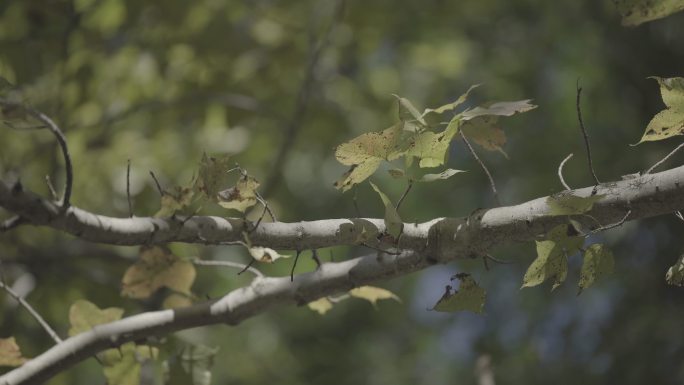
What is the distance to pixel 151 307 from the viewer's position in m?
1.63

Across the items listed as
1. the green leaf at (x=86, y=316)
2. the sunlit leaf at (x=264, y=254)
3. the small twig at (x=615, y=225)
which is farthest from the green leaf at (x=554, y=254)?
the green leaf at (x=86, y=316)

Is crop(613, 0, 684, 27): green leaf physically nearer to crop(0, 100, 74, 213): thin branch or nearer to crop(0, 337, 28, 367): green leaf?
crop(0, 100, 74, 213): thin branch

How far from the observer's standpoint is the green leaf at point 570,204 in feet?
2.17

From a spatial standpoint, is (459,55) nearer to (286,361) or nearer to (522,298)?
(522,298)

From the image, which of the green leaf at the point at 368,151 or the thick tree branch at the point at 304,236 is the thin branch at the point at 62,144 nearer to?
the thick tree branch at the point at 304,236

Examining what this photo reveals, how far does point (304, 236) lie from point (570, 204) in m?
0.26

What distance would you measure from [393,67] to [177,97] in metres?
0.83

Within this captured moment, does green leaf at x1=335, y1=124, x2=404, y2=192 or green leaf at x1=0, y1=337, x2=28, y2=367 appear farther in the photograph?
green leaf at x1=0, y1=337, x2=28, y2=367

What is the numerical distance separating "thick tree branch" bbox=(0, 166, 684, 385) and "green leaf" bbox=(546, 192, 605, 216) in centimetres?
3

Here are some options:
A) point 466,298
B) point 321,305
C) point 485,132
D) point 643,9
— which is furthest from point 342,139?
point 643,9

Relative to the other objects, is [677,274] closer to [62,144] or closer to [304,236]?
[304,236]

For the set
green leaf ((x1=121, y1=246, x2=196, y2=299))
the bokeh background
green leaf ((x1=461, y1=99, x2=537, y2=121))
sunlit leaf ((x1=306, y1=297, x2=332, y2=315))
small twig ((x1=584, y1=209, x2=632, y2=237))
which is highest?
green leaf ((x1=461, y1=99, x2=537, y2=121))

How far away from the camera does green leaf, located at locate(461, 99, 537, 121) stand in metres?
0.73

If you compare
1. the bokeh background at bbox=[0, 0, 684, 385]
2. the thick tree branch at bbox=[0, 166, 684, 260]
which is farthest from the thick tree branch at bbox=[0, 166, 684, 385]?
the bokeh background at bbox=[0, 0, 684, 385]
